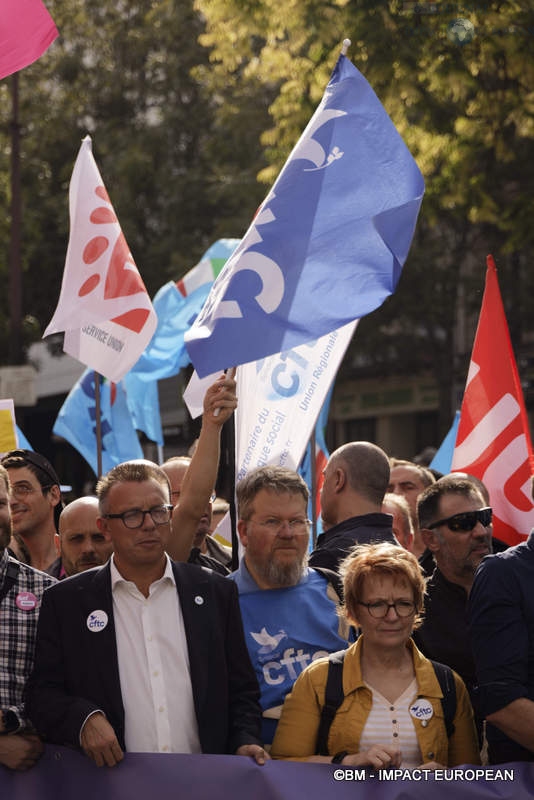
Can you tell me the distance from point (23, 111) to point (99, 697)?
21837 mm

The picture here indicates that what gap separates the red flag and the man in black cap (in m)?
1.74

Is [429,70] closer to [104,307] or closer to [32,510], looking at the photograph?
[104,307]

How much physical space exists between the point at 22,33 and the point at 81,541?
2131mm

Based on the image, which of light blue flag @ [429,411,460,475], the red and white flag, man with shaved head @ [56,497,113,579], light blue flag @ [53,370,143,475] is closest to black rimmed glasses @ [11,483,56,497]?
man with shaved head @ [56,497,113,579]

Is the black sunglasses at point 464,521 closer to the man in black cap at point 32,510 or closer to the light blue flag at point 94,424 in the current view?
the man in black cap at point 32,510

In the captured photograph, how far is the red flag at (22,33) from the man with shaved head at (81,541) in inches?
72.7

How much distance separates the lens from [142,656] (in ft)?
13.8

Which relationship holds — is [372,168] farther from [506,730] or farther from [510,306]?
[510,306]

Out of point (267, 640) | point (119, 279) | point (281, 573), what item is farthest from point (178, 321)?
point (267, 640)

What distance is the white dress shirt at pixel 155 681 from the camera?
4168mm

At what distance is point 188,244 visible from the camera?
23.6 m

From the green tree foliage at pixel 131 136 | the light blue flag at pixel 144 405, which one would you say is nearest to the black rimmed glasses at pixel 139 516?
the light blue flag at pixel 144 405

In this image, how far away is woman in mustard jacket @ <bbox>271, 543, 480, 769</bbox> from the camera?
4.12 m

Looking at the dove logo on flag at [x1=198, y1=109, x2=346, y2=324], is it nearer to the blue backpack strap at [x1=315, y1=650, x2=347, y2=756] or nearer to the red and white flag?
the blue backpack strap at [x1=315, y1=650, x2=347, y2=756]
